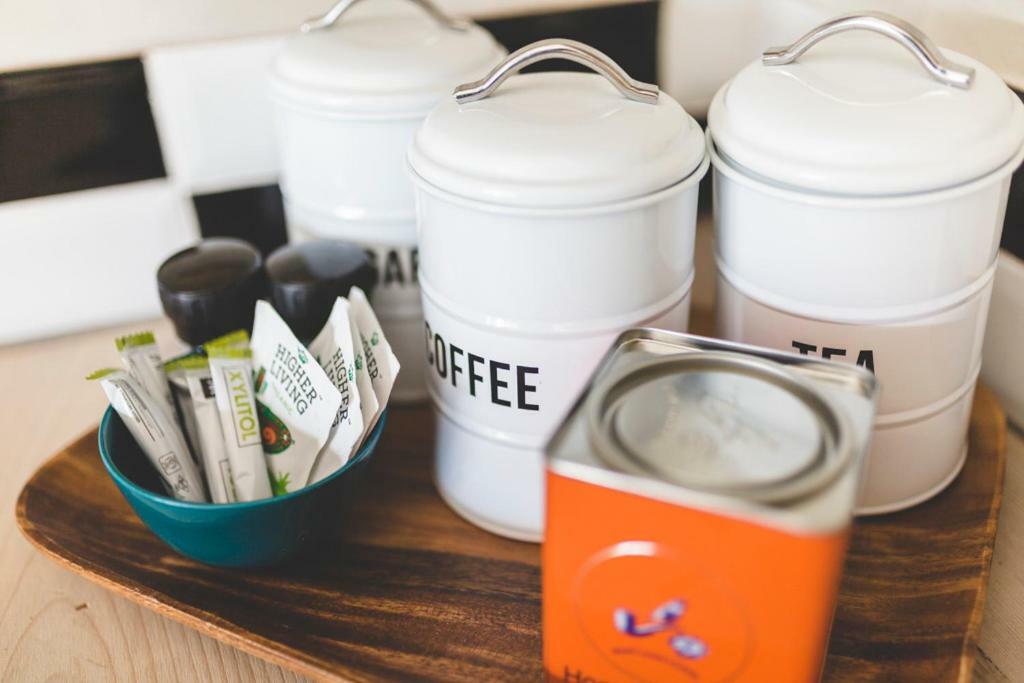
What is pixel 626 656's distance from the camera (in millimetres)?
416

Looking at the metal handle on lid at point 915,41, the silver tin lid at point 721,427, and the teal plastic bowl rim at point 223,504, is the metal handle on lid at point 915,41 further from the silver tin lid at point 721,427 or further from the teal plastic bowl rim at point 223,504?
the teal plastic bowl rim at point 223,504

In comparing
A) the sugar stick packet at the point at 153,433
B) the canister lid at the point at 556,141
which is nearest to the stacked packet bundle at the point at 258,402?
the sugar stick packet at the point at 153,433

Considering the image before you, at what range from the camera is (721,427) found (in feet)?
1.35

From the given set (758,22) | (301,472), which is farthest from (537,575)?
(758,22)

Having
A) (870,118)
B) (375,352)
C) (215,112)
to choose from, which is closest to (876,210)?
(870,118)

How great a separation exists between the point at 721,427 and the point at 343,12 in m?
0.42

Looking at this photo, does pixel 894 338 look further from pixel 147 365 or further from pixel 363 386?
pixel 147 365

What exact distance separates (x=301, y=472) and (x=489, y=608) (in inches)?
5.2

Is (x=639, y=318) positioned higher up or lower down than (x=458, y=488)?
higher up

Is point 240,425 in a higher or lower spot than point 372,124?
lower

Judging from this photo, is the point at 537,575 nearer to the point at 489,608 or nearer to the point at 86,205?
the point at 489,608

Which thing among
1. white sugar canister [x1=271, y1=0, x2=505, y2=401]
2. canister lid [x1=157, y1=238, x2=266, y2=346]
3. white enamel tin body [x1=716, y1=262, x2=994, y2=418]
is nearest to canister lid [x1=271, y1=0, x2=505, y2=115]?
white sugar canister [x1=271, y1=0, x2=505, y2=401]

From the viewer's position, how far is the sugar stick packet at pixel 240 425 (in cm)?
55

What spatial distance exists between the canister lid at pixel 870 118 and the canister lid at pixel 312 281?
23 cm
